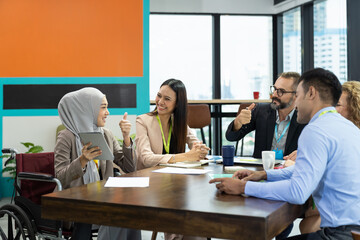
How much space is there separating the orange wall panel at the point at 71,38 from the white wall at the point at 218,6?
220 centimetres

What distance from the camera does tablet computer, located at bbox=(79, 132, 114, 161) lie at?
7.06 ft

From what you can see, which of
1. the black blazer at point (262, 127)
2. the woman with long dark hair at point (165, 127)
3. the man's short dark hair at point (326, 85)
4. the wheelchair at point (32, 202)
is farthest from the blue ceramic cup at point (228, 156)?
the wheelchair at point (32, 202)

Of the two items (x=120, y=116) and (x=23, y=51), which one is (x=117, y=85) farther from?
(x=23, y=51)

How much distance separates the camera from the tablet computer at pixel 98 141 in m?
2.15

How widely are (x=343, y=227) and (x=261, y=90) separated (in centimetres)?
646

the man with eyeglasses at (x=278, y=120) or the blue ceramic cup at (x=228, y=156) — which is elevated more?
the man with eyeglasses at (x=278, y=120)

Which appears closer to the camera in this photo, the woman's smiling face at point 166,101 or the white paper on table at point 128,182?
the white paper on table at point 128,182

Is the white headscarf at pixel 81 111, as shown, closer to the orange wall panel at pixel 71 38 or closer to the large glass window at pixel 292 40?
the orange wall panel at pixel 71 38

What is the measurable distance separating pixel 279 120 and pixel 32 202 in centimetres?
177

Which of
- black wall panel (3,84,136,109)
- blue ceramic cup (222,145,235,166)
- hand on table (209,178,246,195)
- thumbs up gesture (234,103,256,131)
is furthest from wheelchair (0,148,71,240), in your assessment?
black wall panel (3,84,136,109)

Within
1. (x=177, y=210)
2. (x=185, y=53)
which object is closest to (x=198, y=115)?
(x=185, y=53)

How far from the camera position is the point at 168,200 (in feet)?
4.92

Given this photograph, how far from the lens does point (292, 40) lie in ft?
24.6

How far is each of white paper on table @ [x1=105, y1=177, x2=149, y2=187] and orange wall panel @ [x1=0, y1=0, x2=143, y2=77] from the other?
363 centimetres
